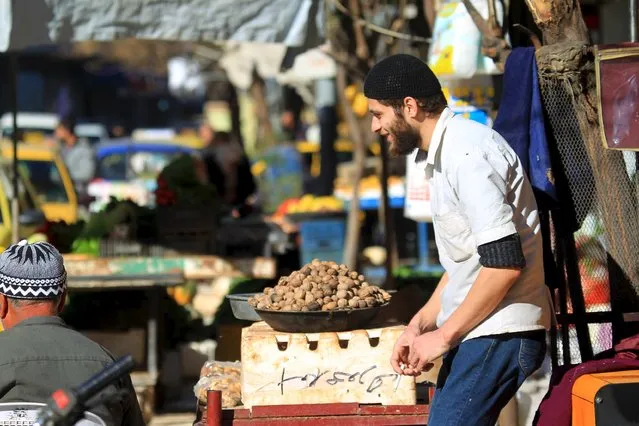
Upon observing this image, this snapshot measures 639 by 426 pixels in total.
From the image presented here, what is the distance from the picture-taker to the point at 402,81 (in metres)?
3.70

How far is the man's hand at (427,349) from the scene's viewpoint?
3543mm

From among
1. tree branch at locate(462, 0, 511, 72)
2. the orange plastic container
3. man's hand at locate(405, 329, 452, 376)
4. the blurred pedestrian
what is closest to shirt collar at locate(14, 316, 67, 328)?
man's hand at locate(405, 329, 452, 376)

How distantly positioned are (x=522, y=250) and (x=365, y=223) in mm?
12756

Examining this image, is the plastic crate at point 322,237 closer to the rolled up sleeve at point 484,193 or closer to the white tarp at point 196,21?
the white tarp at point 196,21

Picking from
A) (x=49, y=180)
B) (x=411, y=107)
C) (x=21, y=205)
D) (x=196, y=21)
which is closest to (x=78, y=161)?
(x=49, y=180)

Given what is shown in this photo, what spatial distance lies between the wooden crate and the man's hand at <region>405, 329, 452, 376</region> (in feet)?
2.72

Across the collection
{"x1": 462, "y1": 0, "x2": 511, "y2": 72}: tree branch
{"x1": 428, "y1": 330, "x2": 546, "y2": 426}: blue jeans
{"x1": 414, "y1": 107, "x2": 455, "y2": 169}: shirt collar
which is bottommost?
{"x1": 428, "y1": 330, "x2": 546, "y2": 426}: blue jeans

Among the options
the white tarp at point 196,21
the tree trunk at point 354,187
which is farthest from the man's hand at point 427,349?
the tree trunk at point 354,187

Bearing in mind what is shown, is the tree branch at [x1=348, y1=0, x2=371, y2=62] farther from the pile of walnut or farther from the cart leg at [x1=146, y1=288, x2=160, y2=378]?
the pile of walnut

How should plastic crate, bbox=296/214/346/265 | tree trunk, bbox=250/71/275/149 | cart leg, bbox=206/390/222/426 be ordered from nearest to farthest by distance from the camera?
cart leg, bbox=206/390/222/426 < plastic crate, bbox=296/214/346/265 < tree trunk, bbox=250/71/275/149

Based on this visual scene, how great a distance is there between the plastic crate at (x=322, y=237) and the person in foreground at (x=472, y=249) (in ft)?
29.6

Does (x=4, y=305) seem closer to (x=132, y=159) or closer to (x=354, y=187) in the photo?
(x=354, y=187)

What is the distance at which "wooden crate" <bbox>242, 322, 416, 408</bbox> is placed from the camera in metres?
4.48

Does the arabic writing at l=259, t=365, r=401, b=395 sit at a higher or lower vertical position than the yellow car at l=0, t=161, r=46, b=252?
lower
